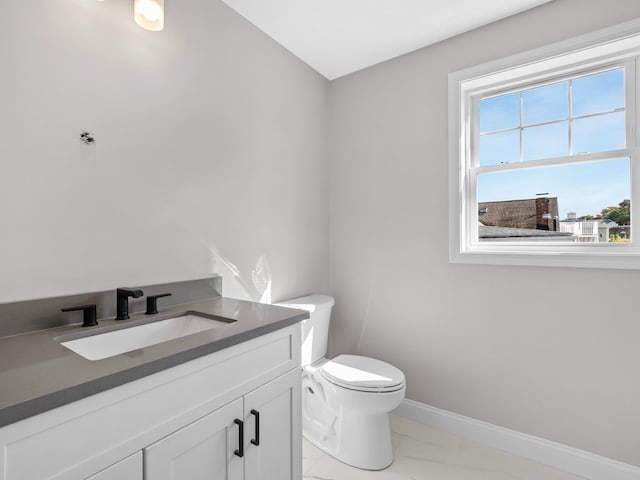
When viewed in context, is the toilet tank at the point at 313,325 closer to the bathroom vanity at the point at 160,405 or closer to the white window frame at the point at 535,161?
the bathroom vanity at the point at 160,405

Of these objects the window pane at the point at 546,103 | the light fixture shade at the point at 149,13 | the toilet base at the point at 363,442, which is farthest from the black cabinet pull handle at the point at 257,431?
the window pane at the point at 546,103

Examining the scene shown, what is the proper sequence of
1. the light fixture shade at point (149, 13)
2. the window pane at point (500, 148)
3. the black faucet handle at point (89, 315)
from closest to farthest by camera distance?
the black faucet handle at point (89, 315), the light fixture shade at point (149, 13), the window pane at point (500, 148)

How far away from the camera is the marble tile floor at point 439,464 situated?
1641 mm

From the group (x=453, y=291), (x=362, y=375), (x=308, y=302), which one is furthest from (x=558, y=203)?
(x=308, y=302)

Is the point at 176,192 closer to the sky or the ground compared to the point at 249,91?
closer to the ground

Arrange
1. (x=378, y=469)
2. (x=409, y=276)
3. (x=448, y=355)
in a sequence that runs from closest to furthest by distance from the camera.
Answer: (x=378, y=469) < (x=448, y=355) < (x=409, y=276)

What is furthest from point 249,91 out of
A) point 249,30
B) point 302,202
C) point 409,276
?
point 409,276

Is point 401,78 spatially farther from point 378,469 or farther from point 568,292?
point 378,469

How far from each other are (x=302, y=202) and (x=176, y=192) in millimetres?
939

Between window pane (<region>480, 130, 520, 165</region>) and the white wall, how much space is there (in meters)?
1.19

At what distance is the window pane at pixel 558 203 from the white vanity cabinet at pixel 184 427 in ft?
4.85

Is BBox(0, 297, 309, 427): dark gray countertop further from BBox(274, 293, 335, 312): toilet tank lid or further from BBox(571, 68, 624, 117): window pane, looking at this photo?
BBox(571, 68, 624, 117): window pane

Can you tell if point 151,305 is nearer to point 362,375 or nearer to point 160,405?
point 160,405

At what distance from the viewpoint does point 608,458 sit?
1.61m
